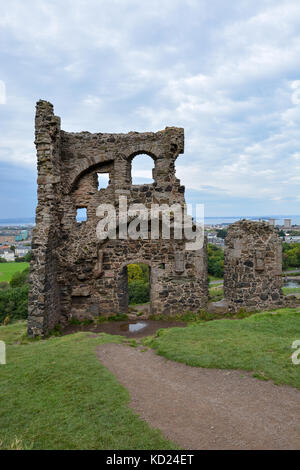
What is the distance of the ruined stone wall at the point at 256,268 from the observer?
12.5m

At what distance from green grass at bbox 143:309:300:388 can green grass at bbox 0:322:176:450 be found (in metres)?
2.01

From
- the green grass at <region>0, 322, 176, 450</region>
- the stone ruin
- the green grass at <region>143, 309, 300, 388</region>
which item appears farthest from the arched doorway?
the green grass at <region>0, 322, 176, 450</region>

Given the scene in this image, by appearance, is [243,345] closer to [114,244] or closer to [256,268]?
[256,268]

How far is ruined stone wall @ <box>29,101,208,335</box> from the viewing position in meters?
12.9

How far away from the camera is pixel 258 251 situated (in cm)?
1240

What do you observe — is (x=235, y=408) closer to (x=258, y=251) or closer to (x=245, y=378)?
(x=245, y=378)

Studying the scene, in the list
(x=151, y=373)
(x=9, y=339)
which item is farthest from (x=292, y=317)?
(x=9, y=339)

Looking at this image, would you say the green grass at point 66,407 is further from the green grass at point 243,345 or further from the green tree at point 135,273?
the green tree at point 135,273

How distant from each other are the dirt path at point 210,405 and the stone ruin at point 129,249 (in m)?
5.85

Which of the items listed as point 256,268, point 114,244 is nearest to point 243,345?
point 256,268

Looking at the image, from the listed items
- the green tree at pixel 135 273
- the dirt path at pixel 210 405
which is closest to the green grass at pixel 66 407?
the dirt path at pixel 210 405

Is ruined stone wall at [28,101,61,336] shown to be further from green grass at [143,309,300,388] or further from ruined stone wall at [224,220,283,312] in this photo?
ruined stone wall at [224,220,283,312]

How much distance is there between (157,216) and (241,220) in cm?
343

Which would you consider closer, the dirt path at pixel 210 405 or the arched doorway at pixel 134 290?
the dirt path at pixel 210 405
